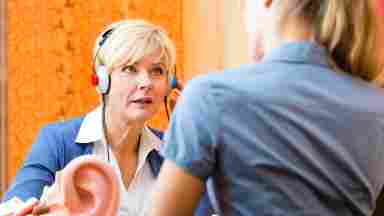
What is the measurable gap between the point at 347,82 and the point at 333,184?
0.13 m

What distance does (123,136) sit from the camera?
1.95m

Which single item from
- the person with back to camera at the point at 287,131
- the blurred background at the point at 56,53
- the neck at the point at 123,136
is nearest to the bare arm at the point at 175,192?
the person with back to camera at the point at 287,131

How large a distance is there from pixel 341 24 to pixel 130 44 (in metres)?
1.10

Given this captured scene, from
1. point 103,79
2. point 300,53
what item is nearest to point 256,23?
point 300,53

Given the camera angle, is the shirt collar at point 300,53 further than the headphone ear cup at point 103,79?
No

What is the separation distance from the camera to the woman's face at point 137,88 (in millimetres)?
1961

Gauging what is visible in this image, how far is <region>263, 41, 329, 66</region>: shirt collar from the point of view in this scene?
878mm

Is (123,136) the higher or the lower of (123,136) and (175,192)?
the lower

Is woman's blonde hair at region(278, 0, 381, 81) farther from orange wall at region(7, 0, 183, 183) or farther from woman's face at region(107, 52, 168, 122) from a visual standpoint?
orange wall at region(7, 0, 183, 183)

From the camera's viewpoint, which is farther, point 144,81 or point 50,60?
point 50,60

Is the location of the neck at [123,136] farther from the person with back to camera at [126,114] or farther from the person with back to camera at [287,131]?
the person with back to camera at [287,131]

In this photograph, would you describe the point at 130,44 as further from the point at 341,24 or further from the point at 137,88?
the point at 341,24

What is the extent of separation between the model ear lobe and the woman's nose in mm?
939

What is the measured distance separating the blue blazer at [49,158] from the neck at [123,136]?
0.07 meters
